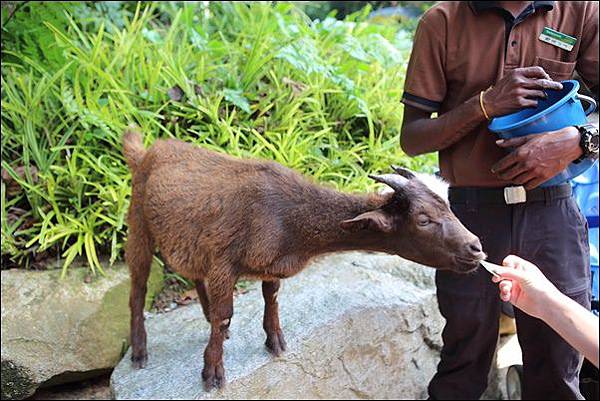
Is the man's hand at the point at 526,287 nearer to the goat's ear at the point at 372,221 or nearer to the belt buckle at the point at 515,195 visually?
the goat's ear at the point at 372,221

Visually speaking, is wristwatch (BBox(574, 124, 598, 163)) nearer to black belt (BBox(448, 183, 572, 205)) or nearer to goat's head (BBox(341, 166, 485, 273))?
black belt (BBox(448, 183, 572, 205))

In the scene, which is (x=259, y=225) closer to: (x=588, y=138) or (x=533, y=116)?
(x=533, y=116)

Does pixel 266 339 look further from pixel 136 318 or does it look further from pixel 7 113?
pixel 7 113

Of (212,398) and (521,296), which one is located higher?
(521,296)

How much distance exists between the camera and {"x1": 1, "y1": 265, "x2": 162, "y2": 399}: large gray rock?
3.58 meters

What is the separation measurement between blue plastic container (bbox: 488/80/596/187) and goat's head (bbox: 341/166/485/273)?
41cm

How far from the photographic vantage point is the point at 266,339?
134 inches

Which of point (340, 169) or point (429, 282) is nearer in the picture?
point (429, 282)

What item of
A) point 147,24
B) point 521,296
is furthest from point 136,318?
point 147,24

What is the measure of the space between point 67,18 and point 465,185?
3.73 metres

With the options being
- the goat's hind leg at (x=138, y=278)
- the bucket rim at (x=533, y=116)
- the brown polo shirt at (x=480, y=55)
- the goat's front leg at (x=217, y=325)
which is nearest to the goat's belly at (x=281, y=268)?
the goat's front leg at (x=217, y=325)

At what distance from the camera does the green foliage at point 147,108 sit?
13.7 ft

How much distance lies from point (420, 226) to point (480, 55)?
84 centimetres

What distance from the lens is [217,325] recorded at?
9.76ft
